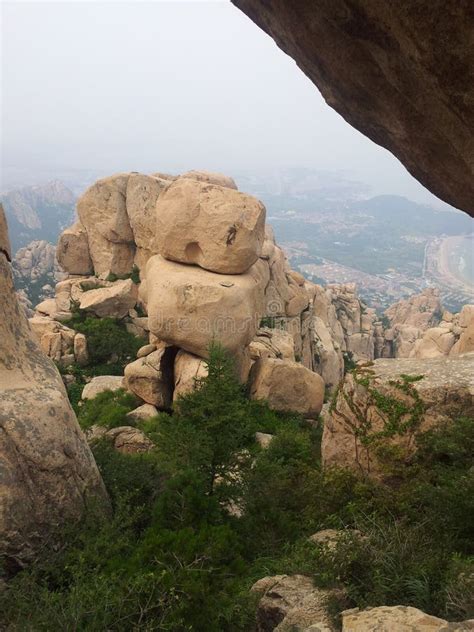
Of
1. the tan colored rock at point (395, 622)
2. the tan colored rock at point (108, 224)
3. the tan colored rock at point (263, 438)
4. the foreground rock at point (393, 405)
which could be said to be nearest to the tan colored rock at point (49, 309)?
the tan colored rock at point (108, 224)

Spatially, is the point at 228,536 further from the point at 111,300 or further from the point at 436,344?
the point at 436,344

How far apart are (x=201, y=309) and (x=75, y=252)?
17207 mm

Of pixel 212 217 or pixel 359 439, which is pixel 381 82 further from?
pixel 212 217

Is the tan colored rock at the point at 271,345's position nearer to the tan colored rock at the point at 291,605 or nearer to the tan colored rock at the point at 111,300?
the tan colored rock at the point at 111,300

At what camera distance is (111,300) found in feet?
84.2

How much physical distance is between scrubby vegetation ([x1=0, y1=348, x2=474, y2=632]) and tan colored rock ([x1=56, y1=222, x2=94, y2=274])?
21.3 m

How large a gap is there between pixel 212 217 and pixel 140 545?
12.1 metres

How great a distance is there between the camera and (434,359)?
11.8 m

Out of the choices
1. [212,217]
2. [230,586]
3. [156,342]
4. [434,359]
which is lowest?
[156,342]

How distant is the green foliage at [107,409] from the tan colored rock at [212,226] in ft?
20.3

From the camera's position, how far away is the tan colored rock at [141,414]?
57.0ft

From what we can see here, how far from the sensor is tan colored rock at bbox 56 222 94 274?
3031 centimetres

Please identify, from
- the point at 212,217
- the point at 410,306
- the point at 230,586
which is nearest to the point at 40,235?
the point at 410,306

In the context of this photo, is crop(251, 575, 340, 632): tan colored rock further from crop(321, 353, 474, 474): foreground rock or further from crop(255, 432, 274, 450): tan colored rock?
crop(255, 432, 274, 450): tan colored rock
